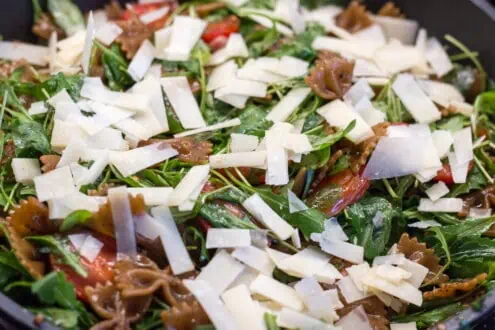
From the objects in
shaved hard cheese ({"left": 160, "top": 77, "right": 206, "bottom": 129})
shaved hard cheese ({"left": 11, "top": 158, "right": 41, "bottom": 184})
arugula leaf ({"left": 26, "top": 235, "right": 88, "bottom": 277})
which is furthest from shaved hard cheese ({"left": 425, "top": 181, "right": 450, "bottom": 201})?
shaved hard cheese ({"left": 11, "top": 158, "right": 41, "bottom": 184})

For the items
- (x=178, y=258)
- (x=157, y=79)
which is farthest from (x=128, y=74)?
(x=178, y=258)

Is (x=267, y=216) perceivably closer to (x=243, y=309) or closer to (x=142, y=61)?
(x=243, y=309)

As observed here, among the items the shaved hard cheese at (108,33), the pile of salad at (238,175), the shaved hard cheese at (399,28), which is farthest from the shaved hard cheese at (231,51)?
the shaved hard cheese at (399,28)

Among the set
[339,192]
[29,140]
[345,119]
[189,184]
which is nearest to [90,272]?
[189,184]

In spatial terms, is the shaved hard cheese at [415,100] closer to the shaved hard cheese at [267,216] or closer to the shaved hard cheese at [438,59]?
the shaved hard cheese at [438,59]

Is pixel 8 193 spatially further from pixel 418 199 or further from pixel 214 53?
pixel 418 199

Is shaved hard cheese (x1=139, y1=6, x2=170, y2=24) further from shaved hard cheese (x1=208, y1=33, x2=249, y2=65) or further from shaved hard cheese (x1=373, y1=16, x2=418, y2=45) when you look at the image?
shaved hard cheese (x1=373, y1=16, x2=418, y2=45)
